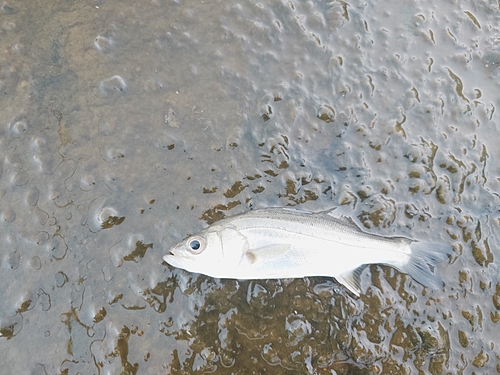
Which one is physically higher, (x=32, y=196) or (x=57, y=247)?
(x=32, y=196)

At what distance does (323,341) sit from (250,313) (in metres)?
0.62

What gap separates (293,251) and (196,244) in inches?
29.0

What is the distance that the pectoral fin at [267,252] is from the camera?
3064 mm

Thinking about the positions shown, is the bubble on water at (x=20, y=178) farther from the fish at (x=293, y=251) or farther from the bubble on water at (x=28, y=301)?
the fish at (x=293, y=251)

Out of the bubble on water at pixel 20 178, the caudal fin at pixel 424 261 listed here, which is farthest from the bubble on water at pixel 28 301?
the caudal fin at pixel 424 261

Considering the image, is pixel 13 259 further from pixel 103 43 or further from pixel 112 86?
pixel 103 43

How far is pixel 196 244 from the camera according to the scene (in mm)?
3037

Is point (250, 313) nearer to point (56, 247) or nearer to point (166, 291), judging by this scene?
point (166, 291)

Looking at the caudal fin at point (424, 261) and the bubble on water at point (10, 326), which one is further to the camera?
the caudal fin at point (424, 261)

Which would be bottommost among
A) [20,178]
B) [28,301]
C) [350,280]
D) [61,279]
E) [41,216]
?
[28,301]

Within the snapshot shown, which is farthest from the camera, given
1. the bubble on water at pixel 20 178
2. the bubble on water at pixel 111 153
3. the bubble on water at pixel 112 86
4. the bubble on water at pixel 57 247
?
the bubble on water at pixel 112 86

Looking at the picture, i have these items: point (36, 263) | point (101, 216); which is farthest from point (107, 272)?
point (36, 263)

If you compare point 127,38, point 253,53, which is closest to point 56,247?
point 127,38

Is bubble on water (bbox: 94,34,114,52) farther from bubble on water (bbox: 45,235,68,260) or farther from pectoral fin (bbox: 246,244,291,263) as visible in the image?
pectoral fin (bbox: 246,244,291,263)
